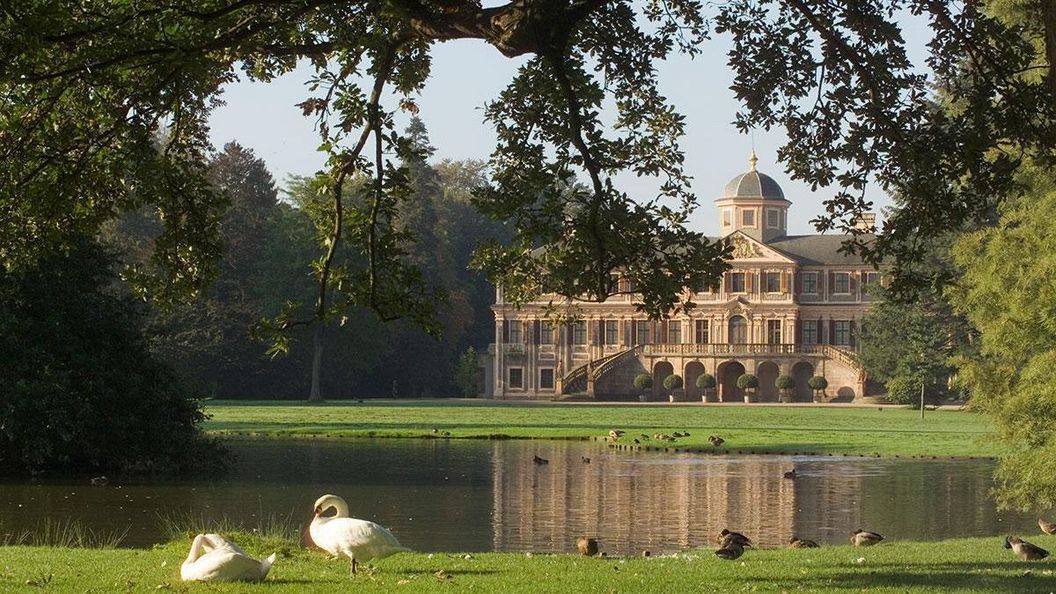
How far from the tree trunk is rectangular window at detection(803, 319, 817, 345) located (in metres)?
23.8

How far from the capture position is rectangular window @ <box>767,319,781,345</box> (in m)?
72.7

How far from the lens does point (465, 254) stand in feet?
267

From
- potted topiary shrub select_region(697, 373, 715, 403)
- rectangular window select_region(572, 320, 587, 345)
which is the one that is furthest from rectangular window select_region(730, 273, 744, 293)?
rectangular window select_region(572, 320, 587, 345)

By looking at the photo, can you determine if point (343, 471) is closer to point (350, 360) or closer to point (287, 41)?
point (287, 41)

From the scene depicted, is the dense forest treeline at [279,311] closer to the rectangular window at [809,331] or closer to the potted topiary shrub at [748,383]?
the potted topiary shrub at [748,383]

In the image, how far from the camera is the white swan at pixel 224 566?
355 inches

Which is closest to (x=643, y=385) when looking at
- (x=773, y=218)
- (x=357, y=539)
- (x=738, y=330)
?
(x=738, y=330)

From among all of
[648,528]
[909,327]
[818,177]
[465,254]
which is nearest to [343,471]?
[648,528]

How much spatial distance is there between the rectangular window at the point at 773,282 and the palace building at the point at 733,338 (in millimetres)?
48

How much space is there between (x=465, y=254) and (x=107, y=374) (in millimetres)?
59795

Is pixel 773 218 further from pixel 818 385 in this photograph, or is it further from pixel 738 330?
pixel 818 385

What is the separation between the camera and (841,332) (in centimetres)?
7319

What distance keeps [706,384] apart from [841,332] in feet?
25.9

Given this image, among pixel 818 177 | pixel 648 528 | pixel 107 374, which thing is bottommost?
pixel 648 528
